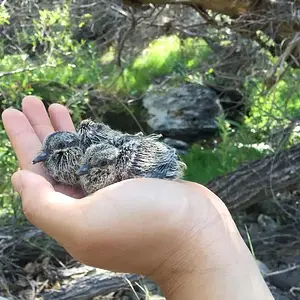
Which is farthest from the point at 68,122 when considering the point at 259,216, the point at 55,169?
the point at 259,216

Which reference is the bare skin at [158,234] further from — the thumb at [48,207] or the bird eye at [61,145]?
the bird eye at [61,145]

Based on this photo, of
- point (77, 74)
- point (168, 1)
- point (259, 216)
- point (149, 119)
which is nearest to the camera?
point (168, 1)

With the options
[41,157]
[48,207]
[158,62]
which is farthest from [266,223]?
[158,62]

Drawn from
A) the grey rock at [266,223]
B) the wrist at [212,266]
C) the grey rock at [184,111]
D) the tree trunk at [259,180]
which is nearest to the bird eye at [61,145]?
the wrist at [212,266]

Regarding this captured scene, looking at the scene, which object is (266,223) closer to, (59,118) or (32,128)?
(59,118)

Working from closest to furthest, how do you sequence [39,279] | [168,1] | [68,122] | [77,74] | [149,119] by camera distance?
[68,122] < [39,279] < [168,1] < [77,74] < [149,119]

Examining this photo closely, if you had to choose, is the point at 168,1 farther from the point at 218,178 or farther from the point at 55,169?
the point at 55,169
